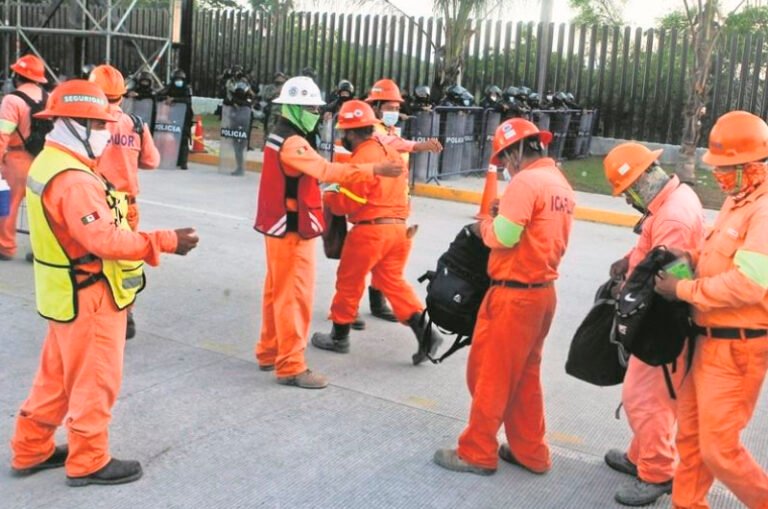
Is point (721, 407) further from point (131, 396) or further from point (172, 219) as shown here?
point (172, 219)

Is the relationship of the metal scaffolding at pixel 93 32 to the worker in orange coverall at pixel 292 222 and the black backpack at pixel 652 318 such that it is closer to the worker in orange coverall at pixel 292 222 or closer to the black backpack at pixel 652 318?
the worker in orange coverall at pixel 292 222

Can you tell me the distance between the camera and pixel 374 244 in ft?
21.6

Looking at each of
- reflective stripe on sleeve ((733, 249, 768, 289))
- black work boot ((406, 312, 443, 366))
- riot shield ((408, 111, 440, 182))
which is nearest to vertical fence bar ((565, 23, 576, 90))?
riot shield ((408, 111, 440, 182))

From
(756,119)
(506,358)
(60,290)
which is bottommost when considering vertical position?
(506,358)

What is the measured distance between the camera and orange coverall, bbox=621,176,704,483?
4328 millimetres

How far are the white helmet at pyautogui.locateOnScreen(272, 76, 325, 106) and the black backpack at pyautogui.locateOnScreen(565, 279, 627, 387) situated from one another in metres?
2.28

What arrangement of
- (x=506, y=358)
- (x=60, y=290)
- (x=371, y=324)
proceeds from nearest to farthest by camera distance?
(x=60, y=290) → (x=506, y=358) → (x=371, y=324)

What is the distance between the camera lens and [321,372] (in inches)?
250

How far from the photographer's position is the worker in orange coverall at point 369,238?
21.2 feet

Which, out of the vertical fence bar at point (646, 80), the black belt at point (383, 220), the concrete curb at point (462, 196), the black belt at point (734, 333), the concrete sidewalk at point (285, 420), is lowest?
the concrete sidewalk at point (285, 420)

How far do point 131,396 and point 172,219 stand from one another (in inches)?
245

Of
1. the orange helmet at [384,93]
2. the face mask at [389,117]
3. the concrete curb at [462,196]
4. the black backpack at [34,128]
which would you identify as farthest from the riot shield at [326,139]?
the black backpack at [34,128]

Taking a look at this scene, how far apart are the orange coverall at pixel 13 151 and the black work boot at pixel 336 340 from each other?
324cm

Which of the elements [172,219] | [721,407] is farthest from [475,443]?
[172,219]
